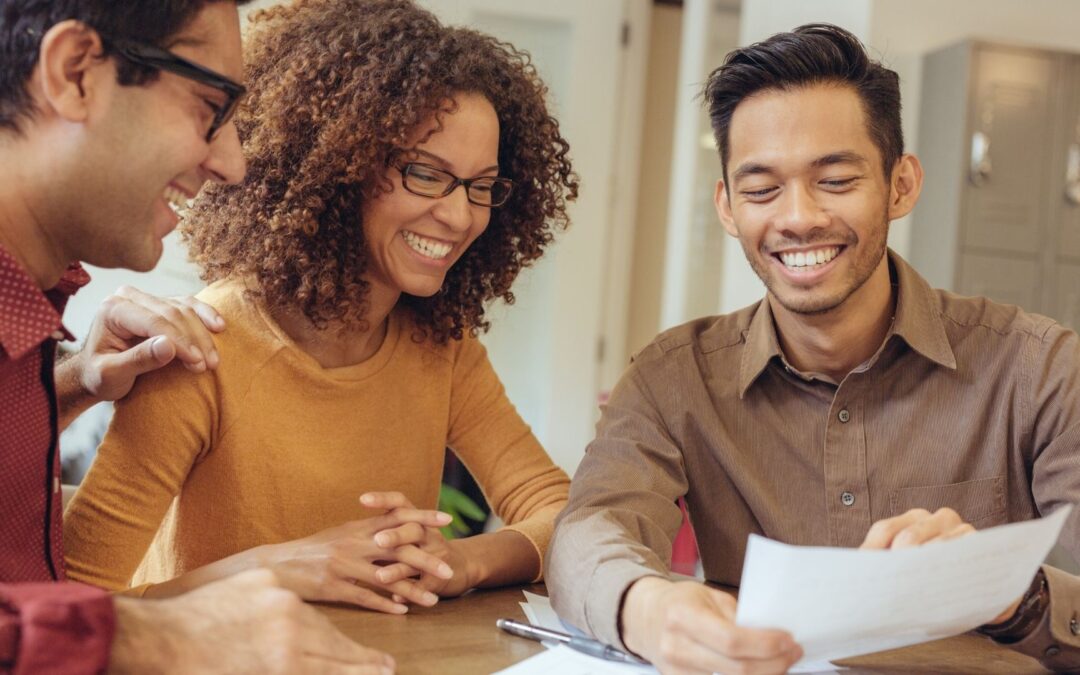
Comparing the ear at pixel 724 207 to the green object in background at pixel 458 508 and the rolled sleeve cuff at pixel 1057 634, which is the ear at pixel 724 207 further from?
the green object in background at pixel 458 508

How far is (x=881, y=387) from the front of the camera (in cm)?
160

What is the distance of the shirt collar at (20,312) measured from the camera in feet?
3.52

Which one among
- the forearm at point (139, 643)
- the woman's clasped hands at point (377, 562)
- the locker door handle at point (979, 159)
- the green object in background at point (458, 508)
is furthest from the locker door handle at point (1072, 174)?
the forearm at point (139, 643)

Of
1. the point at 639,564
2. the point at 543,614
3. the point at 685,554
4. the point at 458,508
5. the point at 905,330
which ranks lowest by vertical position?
the point at 685,554

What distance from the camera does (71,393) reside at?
1.50 metres

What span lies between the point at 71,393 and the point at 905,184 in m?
1.24

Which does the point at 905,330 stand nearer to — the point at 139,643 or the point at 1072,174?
the point at 139,643

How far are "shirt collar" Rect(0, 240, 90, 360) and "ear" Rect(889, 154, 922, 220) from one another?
1.19m

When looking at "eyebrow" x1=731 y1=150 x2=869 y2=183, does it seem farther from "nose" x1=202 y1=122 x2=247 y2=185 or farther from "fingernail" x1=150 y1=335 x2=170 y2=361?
"fingernail" x1=150 y1=335 x2=170 y2=361

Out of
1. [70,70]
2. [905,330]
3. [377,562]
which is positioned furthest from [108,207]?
[905,330]

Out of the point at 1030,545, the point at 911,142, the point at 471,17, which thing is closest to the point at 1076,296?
the point at 911,142

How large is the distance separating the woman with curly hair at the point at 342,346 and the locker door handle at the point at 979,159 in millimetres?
2350

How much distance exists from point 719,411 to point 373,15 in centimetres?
78

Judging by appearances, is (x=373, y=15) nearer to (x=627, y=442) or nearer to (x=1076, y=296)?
(x=627, y=442)
